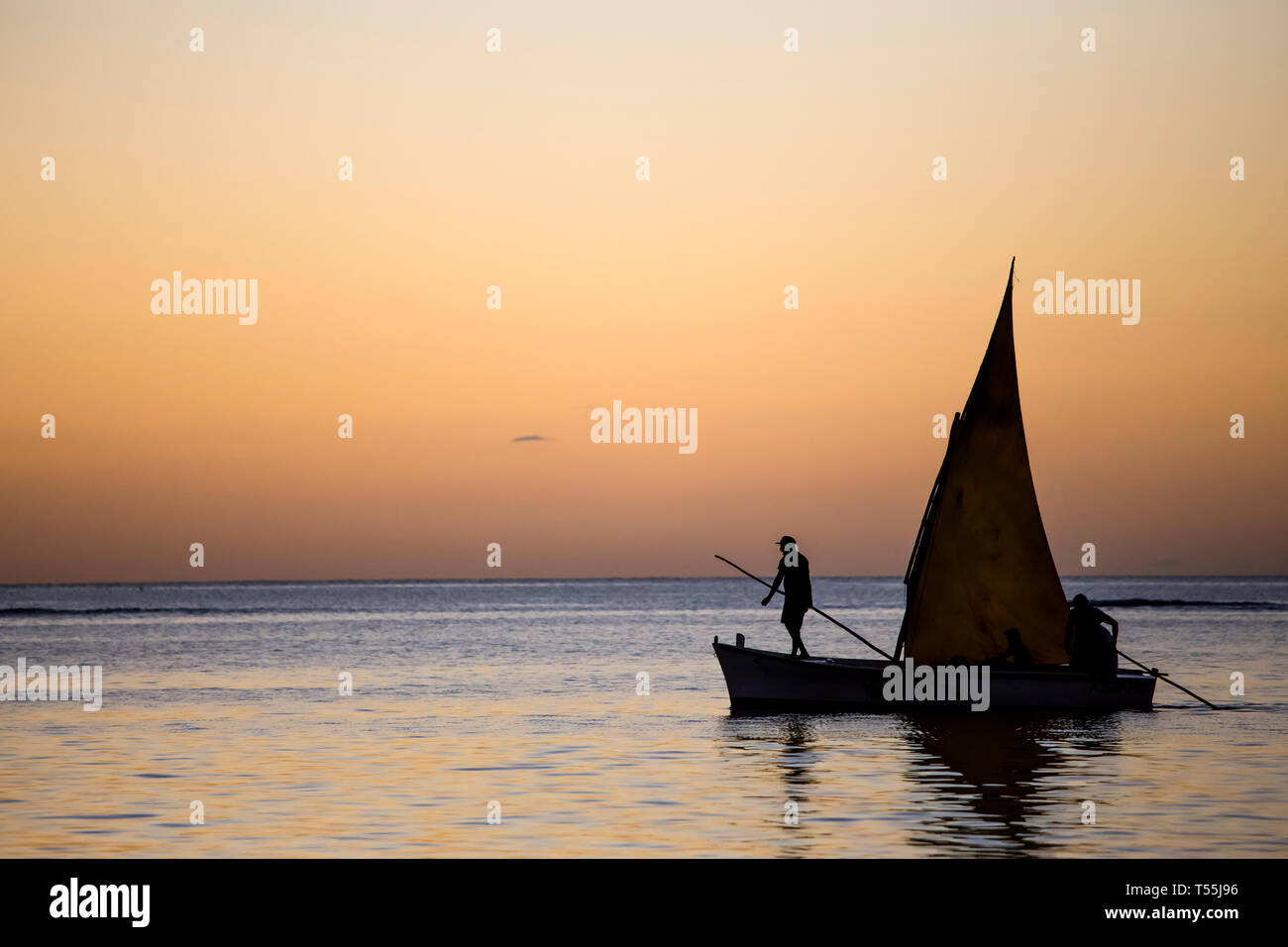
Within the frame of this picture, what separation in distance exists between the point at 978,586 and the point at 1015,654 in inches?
57.7

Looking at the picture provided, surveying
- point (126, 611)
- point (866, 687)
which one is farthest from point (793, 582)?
point (126, 611)

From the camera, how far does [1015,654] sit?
27656 millimetres

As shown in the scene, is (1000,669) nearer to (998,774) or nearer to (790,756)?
(790,756)

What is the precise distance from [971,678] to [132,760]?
50.2ft

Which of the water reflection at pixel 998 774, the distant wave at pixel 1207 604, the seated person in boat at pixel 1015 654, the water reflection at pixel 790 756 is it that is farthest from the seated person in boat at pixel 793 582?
the distant wave at pixel 1207 604

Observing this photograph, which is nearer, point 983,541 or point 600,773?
point 600,773
